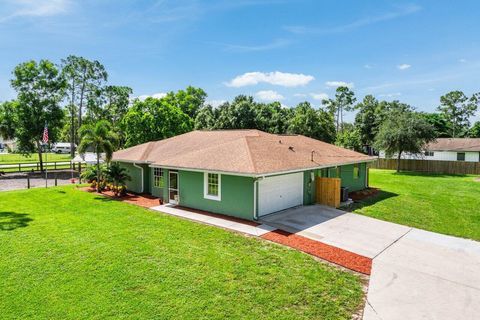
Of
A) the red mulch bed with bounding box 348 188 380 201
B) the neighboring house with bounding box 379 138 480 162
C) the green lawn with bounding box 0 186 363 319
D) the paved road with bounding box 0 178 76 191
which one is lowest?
the green lawn with bounding box 0 186 363 319

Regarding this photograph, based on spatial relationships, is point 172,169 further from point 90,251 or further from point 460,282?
point 460,282

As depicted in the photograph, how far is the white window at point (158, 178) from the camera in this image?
17758 millimetres

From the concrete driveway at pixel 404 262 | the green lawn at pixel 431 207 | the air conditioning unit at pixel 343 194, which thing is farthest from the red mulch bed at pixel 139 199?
the green lawn at pixel 431 207

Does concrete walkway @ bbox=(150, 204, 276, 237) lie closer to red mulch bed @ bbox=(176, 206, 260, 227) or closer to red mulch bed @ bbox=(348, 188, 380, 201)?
red mulch bed @ bbox=(176, 206, 260, 227)

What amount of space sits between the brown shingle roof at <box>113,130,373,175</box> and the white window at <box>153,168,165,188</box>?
762 mm

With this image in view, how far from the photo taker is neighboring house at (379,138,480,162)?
38469mm

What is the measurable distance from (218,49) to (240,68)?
7.13 m

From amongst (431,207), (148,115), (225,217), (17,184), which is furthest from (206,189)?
(148,115)

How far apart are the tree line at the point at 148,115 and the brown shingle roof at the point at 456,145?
444 centimetres

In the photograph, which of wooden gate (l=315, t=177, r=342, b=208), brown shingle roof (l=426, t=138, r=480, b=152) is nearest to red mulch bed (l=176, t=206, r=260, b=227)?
wooden gate (l=315, t=177, r=342, b=208)

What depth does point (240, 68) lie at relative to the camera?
31.2m

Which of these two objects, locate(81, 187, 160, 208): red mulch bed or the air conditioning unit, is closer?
locate(81, 187, 160, 208): red mulch bed

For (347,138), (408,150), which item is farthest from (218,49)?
(347,138)

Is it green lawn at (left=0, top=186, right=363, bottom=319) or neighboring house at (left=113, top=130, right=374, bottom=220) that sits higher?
neighboring house at (left=113, top=130, right=374, bottom=220)
